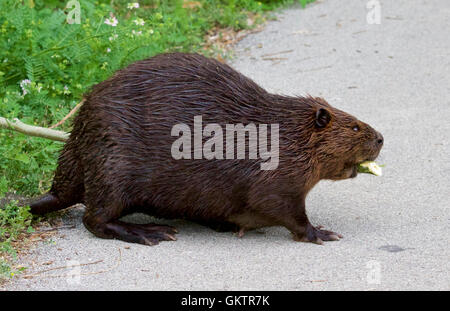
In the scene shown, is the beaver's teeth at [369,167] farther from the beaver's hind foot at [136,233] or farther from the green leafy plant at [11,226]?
the green leafy plant at [11,226]

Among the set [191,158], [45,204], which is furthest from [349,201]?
[45,204]

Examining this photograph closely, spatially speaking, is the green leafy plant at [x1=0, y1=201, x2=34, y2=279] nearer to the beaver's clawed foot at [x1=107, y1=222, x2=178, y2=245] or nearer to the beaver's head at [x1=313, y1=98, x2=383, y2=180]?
the beaver's clawed foot at [x1=107, y1=222, x2=178, y2=245]

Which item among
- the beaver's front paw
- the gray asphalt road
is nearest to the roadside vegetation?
the gray asphalt road

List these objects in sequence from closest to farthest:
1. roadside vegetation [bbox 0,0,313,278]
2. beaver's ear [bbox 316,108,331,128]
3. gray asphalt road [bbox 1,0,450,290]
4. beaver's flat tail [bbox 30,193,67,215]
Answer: gray asphalt road [bbox 1,0,450,290] → beaver's ear [bbox 316,108,331,128] → beaver's flat tail [bbox 30,193,67,215] → roadside vegetation [bbox 0,0,313,278]

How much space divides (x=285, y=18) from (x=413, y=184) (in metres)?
3.64

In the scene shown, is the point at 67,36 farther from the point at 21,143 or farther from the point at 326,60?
the point at 326,60

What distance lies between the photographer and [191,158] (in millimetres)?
4750

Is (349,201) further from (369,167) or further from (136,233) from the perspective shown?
(136,233)

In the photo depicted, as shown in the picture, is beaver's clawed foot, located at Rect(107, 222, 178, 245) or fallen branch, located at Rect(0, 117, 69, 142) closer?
beaver's clawed foot, located at Rect(107, 222, 178, 245)

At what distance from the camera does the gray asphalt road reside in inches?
171

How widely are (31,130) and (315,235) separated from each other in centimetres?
206

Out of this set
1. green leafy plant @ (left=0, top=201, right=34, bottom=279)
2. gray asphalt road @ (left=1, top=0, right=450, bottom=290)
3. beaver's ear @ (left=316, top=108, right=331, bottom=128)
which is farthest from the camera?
beaver's ear @ (left=316, top=108, right=331, bottom=128)

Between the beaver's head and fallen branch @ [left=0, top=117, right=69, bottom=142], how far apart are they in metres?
1.75

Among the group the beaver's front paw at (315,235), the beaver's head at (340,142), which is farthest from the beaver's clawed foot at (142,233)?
the beaver's head at (340,142)
